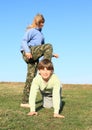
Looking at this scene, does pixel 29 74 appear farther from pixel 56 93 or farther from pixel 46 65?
pixel 46 65

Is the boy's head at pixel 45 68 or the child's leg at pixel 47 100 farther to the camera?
the child's leg at pixel 47 100

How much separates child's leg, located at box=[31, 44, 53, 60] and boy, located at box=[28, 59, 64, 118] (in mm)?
1017

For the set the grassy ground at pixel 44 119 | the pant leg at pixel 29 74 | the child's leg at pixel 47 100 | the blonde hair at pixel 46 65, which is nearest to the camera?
the grassy ground at pixel 44 119

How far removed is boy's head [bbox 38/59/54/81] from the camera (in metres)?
10.9

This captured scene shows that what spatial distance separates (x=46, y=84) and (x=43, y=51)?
51.1 inches

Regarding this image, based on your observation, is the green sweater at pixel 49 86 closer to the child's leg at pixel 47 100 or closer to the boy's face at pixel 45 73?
the boy's face at pixel 45 73

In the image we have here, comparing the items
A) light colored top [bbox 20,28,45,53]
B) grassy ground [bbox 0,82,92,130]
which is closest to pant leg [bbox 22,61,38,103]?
grassy ground [bbox 0,82,92,130]

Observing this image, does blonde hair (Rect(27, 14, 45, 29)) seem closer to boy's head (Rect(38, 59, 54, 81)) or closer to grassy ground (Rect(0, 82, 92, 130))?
boy's head (Rect(38, 59, 54, 81))

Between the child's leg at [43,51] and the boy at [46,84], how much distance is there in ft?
3.34

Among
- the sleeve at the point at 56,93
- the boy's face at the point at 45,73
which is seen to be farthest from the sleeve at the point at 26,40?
the sleeve at the point at 56,93

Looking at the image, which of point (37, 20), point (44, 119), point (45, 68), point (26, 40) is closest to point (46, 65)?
point (45, 68)

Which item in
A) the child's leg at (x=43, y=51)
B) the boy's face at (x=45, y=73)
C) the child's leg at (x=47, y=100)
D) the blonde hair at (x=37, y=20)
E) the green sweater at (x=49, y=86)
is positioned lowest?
the child's leg at (x=47, y=100)

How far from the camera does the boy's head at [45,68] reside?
1089cm

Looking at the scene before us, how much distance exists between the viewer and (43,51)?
12.3m
